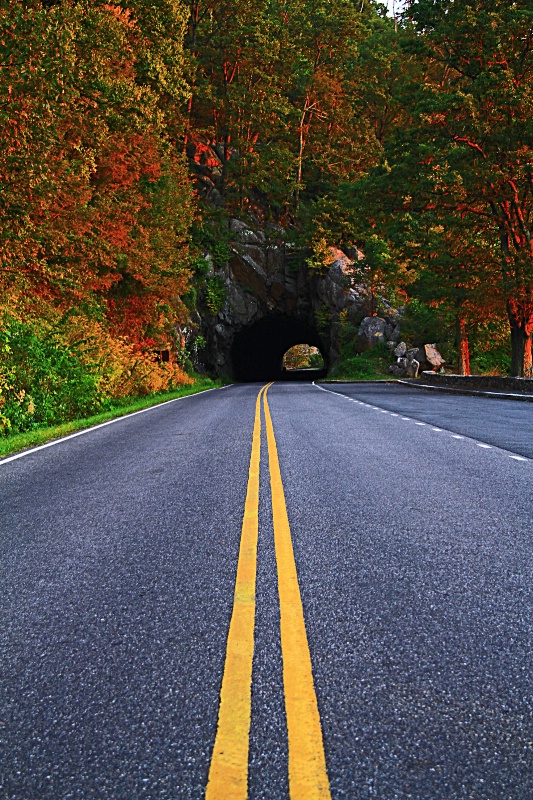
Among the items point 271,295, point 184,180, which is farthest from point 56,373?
point 271,295

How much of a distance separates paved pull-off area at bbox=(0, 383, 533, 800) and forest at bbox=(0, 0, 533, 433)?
9288 millimetres

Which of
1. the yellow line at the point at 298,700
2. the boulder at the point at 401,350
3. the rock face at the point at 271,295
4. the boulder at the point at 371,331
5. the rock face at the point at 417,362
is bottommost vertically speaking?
the yellow line at the point at 298,700

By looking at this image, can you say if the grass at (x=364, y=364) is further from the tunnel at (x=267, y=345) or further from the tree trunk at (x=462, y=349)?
the tree trunk at (x=462, y=349)

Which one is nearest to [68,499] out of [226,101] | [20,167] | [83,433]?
[83,433]

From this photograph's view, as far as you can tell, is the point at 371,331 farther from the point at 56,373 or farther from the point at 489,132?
the point at 56,373

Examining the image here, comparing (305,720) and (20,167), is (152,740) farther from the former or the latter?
(20,167)

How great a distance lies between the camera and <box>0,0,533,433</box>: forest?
14.4 metres

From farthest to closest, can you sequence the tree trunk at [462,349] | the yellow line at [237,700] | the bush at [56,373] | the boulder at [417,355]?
1. the boulder at [417,355]
2. the tree trunk at [462,349]
3. the bush at [56,373]
4. the yellow line at [237,700]

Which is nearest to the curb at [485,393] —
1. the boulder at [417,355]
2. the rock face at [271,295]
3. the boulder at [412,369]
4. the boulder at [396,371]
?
the boulder at [412,369]

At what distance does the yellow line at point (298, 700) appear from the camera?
7.01 ft

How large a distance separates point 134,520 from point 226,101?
5093 cm

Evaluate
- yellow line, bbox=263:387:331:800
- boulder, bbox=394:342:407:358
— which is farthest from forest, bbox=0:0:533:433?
yellow line, bbox=263:387:331:800

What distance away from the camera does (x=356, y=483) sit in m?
7.28

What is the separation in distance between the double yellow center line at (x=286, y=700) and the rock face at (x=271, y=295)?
45.4m
